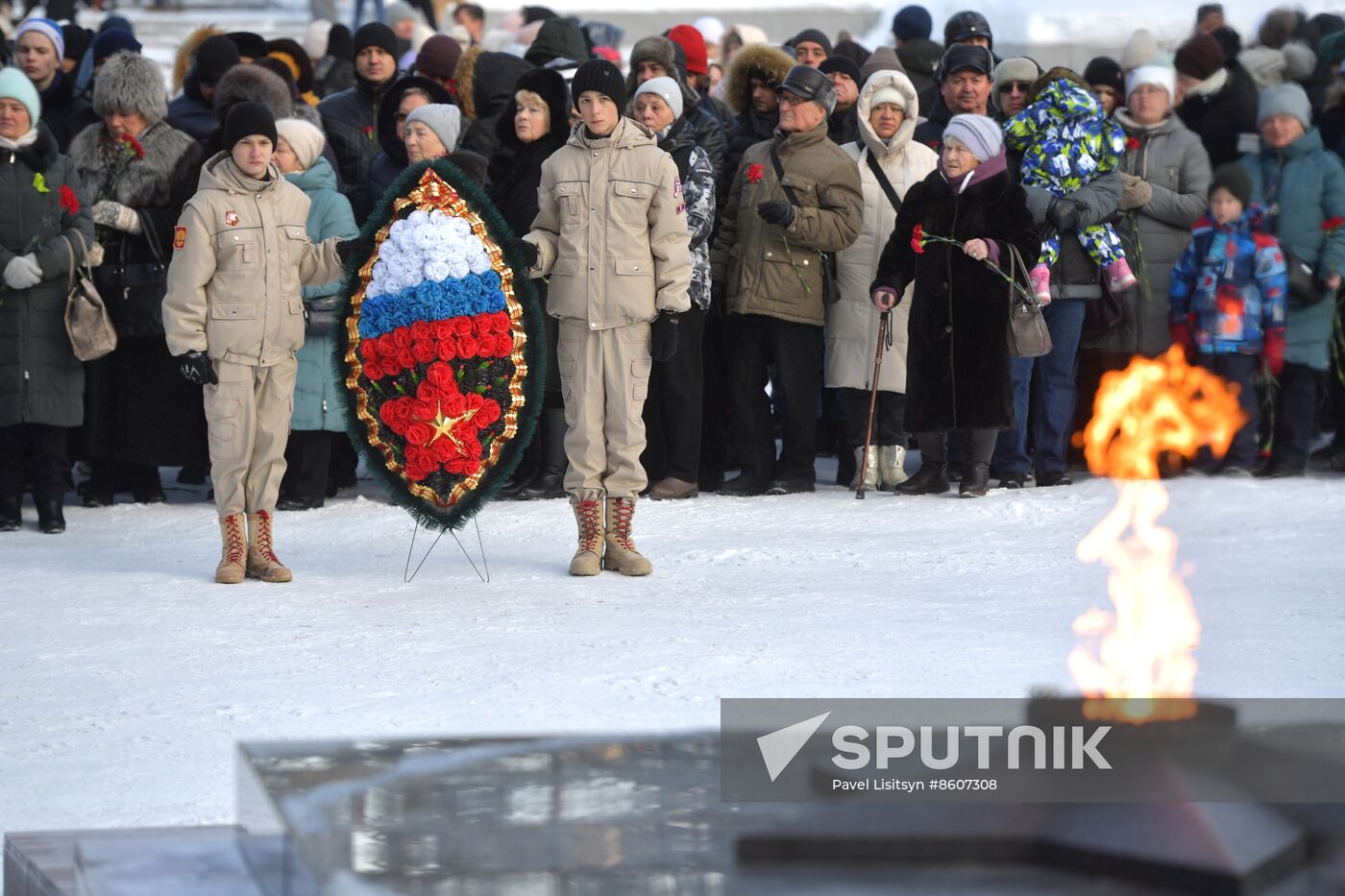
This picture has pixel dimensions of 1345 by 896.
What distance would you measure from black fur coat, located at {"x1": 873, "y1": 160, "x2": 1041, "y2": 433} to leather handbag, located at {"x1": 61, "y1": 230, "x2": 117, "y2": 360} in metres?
3.71

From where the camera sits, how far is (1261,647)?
6516 millimetres

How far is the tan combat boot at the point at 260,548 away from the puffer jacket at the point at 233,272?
637 mm

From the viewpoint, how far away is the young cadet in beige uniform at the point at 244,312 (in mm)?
7859

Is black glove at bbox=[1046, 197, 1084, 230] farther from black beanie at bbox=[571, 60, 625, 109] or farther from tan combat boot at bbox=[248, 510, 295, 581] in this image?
tan combat boot at bbox=[248, 510, 295, 581]

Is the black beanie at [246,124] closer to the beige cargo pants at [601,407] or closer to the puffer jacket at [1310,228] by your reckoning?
the beige cargo pants at [601,407]

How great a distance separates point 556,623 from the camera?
695 centimetres

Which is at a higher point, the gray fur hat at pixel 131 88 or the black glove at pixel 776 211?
the gray fur hat at pixel 131 88

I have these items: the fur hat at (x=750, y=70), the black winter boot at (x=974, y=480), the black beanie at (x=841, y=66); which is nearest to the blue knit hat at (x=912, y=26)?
the black beanie at (x=841, y=66)

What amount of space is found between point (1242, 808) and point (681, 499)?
6665 mm

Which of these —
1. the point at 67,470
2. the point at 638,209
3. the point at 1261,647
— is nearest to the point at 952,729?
the point at 1261,647

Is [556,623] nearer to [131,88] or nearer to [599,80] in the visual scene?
[599,80]

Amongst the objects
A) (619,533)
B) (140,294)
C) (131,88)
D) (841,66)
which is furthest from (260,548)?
(841,66)

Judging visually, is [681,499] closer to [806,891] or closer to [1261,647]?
[1261,647]

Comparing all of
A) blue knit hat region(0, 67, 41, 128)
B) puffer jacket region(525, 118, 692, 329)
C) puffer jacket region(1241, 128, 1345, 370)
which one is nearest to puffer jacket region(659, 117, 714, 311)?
puffer jacket region(525, 118, 692, 329)
